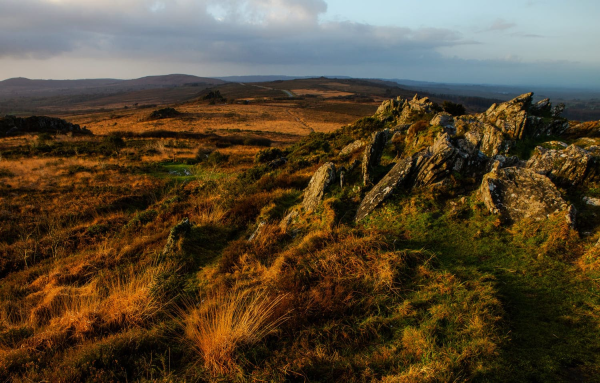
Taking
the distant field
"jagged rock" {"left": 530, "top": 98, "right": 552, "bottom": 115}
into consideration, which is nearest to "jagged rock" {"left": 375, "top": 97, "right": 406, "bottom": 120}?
"jagged rock" {"left": 530, "top": 98, "right": 552, "bottom": 115}

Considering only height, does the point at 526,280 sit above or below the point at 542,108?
below

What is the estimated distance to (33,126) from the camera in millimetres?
45250

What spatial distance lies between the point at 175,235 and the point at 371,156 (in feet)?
23.2

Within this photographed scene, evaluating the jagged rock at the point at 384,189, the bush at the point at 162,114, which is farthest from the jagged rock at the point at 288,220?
the bush at the point at 162,114

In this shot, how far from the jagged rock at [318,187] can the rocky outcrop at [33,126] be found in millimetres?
48945

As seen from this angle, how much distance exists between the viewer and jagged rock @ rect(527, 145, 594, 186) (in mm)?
7754

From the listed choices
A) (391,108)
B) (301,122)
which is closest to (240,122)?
(301,122)

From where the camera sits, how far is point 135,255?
850 cm

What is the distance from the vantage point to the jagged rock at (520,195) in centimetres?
684

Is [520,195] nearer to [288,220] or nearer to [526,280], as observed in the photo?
[526,280]

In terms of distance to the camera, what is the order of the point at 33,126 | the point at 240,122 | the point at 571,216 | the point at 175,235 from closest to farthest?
1. the point at 571,216
2. the point at 175,235
3. the point at 33,126
4. the point at 240,122

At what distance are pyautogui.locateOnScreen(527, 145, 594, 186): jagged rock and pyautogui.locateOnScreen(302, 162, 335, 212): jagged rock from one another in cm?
586

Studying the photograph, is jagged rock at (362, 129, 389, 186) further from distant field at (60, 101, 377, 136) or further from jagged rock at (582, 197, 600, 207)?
distant field at (60, 101, 377, 136)

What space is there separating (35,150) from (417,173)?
35.3m
